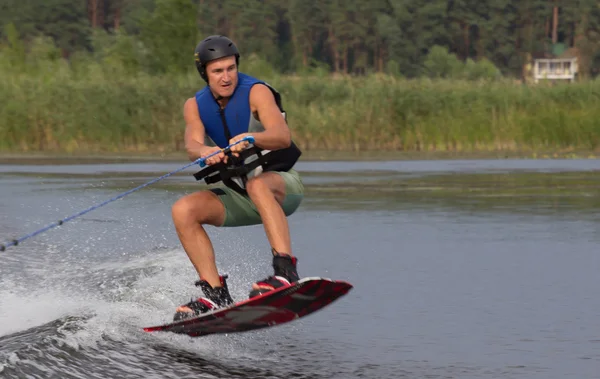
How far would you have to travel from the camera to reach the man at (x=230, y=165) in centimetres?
723

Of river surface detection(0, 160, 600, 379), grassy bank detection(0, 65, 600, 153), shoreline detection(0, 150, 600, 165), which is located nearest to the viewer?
river surface detection(0, 160, 600, 379)

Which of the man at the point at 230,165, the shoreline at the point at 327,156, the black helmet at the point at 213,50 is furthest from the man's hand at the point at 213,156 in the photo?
the shoreline at the point at 327,156

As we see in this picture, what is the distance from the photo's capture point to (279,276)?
7062mm

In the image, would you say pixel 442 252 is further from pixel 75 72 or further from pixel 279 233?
pixel 75 72

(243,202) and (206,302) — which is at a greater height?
(243,202)

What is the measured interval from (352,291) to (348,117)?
18.6m

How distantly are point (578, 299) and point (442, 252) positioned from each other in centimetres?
263

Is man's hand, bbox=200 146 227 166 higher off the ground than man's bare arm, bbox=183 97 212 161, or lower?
lower

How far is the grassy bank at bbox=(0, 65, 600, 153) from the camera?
2747cm

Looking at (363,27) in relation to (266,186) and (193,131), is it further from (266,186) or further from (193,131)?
(266,186)

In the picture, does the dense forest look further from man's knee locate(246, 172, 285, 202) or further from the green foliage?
man's knee locate(246, 172, 285, 202)

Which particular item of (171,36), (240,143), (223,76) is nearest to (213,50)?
(223,76)

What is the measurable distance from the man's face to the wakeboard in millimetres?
1244

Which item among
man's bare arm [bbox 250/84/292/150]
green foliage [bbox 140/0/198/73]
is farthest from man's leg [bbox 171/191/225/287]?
green foliage [bbox 140/0/198/73]
